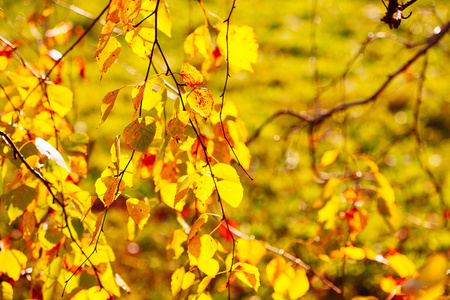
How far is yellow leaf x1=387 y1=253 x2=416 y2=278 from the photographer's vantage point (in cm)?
123

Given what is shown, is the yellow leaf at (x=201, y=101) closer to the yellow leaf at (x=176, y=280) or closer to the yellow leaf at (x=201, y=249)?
the yellow leaf at (x=201, y=249)

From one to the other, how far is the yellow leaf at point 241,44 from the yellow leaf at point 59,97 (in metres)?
0.39

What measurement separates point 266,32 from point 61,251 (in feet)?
11.0

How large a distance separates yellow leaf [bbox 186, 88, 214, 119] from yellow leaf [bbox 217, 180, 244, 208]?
14cm

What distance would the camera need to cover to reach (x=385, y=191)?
1.38 metres

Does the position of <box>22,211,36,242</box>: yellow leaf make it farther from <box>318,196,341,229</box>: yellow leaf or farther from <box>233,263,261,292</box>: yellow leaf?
<box>318,196,341,229</box>: yellow leaf

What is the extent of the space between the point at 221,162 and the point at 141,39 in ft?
1.00

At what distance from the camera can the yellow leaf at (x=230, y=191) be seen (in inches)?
35.6

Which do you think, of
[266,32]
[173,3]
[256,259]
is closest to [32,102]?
[256,259]

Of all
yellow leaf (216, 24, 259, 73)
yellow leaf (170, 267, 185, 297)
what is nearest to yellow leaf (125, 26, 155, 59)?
yellow leaf (216, 24, 259, 73)

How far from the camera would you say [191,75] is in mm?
852

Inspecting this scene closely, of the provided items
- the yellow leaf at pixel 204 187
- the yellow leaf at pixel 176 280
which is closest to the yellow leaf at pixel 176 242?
the yellow leaf at pixel 176 280

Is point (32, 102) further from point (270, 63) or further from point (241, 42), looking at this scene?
point (270, 63)

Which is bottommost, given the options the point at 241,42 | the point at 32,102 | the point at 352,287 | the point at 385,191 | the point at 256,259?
the point at 352,287
